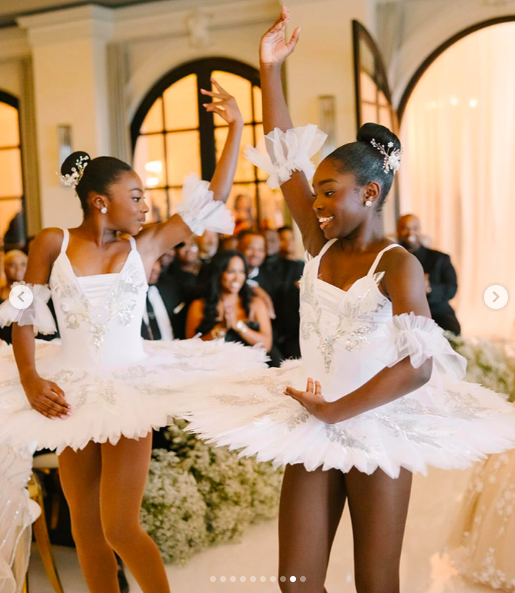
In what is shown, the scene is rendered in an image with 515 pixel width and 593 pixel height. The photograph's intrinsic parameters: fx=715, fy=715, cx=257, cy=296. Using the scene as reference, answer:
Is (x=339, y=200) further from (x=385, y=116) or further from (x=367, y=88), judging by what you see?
(x=385, y=116)

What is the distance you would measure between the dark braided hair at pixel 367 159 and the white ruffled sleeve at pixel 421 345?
0.36 m

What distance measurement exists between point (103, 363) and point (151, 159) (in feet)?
19.4

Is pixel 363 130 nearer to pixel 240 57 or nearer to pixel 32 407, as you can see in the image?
pixel 32 407

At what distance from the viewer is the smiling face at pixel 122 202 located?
218 centimetres

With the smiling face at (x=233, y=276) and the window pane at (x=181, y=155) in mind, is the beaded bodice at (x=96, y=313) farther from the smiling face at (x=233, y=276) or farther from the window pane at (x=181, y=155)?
the window pane at (x=181, y=155)

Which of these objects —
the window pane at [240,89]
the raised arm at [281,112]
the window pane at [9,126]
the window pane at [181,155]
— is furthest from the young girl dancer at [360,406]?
the window pane at [9,126]

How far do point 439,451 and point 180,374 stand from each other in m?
0.95

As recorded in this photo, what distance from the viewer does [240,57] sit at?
727 centimetres

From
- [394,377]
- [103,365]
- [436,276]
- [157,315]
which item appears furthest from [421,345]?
[436,276]

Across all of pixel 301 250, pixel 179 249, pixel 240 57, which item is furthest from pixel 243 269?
pixel 240 57

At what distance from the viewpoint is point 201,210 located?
2.28m

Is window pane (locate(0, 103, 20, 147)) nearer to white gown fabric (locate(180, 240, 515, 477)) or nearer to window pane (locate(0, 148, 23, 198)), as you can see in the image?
window pane (locate(0, 148, 23, 198))

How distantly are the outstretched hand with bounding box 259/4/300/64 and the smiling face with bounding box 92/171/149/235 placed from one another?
0.54 m

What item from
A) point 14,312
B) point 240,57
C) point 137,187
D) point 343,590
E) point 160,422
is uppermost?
point 240,57
